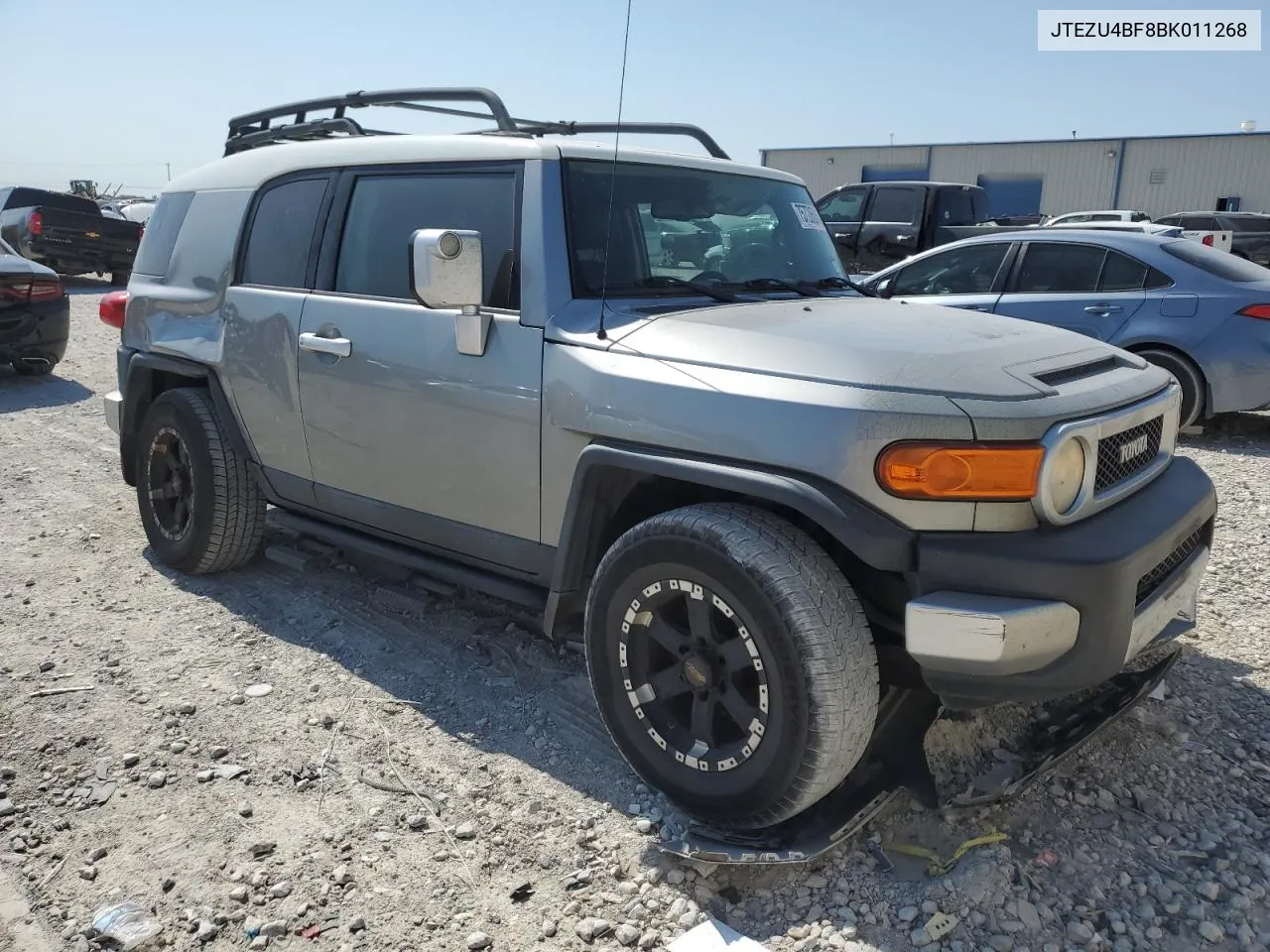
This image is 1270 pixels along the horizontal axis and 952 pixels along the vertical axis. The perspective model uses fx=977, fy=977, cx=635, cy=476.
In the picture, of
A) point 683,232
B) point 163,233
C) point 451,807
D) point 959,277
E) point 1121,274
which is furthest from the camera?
point 959,277

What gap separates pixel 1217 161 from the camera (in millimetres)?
33312

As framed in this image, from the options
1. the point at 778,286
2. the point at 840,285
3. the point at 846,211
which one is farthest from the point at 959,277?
the point at 846,211

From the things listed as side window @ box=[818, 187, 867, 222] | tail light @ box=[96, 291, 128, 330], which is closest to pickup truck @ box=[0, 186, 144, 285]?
side window @ box=[818, 187, 867, 222]

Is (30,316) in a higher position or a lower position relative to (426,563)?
higher

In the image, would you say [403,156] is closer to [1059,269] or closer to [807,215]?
[807,215]

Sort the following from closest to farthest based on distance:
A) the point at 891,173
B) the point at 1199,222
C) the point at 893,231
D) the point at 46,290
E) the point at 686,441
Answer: the point at 686,441
the point at 46,290
the point at 893,231
the point at 1199,222
the point at 891,173

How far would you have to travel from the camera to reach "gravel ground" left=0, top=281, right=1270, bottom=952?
8.08ft

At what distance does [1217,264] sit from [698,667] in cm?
642

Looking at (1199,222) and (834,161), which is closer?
(1199,222)

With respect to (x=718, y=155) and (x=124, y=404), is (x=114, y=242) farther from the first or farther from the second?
(x=718, y=155)

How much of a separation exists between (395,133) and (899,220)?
10.7 meters

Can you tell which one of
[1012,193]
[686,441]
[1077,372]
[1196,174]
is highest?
[1196,174]

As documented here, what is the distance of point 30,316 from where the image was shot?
30.0 ft

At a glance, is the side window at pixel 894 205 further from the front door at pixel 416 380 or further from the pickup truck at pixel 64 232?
the pickup truck at pixel 64 232
